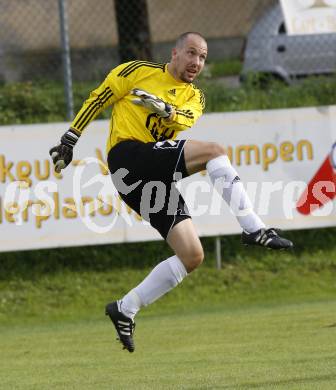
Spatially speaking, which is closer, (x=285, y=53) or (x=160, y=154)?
(x=160, y=154)

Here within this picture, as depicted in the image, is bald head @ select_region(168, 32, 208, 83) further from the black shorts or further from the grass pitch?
the grass pitch

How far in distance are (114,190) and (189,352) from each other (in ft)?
12.2

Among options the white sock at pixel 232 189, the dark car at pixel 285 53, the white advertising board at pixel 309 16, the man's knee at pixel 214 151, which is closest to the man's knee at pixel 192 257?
the white sock at pixel 232 189

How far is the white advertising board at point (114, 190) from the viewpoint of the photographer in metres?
12.6

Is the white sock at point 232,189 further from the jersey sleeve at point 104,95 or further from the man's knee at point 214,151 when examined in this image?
the jersey sleeve at point 104,95

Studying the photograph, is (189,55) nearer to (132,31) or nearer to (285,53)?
(132,31)

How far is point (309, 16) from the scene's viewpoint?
46.8 ft

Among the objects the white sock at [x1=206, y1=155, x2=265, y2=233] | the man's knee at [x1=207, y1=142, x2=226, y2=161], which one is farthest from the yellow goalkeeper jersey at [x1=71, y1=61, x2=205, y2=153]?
the white sock at [x1=206, y1=155, x2=265, y2=233]

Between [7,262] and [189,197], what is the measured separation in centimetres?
241

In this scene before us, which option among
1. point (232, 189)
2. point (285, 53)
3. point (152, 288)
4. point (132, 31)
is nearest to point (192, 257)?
point (152, 288)

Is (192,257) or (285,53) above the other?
(285,53)

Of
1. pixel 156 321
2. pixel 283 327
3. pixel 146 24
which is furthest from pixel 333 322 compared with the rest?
pixel 146 24

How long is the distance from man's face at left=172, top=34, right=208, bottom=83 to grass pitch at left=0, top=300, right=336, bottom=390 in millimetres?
2047

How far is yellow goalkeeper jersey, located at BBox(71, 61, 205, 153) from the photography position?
7895mm
